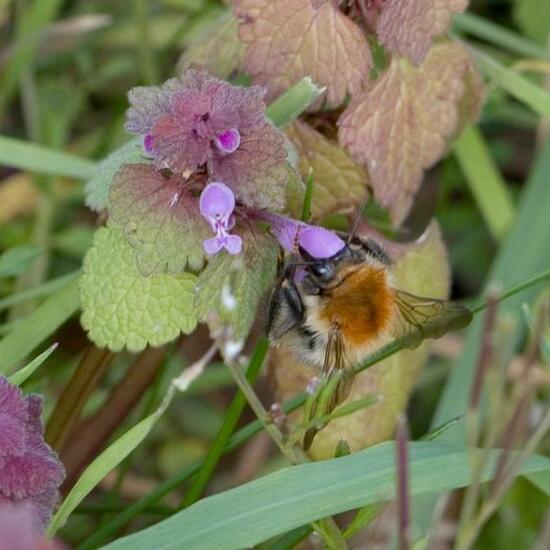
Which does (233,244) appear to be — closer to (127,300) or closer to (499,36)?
(127,300)

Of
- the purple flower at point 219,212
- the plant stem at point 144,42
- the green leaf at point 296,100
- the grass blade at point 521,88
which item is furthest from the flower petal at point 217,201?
the plant stem at point 144,42

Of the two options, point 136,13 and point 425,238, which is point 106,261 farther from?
point 136,13

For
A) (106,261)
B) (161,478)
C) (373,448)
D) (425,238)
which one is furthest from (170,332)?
(161,478)

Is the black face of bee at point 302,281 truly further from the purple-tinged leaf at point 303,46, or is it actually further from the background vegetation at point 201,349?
the purple-tinged leaf at point 303,46

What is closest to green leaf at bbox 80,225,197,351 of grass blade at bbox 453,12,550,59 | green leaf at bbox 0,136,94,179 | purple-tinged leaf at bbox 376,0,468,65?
purple-tinged leaf at bbox 376,0,468,65

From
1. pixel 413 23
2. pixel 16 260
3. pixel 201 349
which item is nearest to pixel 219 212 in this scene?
pixel 413 23

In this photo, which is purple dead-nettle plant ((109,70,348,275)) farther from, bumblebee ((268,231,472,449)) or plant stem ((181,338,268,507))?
plant stem ((181,338,268,507))
